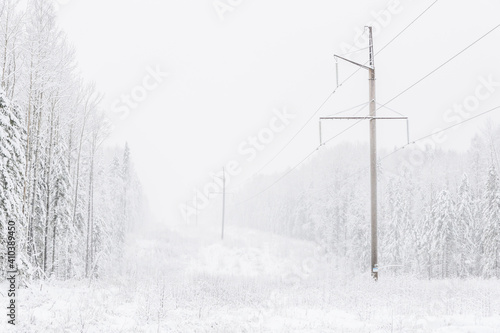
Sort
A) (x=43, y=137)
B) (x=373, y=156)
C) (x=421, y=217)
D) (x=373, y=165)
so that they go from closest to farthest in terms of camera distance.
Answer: (x=373, y=156)
(x=373, y=165)
(x=43, y=137)
(x=421, y=217)

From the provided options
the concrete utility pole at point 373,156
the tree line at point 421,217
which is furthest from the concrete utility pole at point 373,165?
the tree line at point 421,217

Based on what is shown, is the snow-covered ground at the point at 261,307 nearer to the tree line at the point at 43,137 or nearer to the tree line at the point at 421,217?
the tree line at the point at 43,137

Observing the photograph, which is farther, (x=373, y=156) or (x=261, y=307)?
(x=373, y=156)

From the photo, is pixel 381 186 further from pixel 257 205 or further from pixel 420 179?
pixel 257 205

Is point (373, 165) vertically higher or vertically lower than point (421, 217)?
higher

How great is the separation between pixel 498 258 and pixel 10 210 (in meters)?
35.5

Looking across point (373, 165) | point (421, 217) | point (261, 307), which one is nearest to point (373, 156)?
point (373, 165)

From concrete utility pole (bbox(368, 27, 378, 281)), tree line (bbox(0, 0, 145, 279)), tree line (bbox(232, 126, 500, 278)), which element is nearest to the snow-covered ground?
concrete utility pole (bbox(368, 27, 378, 281))

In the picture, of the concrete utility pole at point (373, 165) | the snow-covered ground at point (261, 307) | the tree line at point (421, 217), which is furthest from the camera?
the tree line at point (421, 217)

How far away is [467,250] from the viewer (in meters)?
37.0

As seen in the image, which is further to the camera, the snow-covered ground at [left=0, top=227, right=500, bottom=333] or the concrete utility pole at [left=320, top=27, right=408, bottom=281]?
the concrete utility pole at [left=320, top=27, right=408, bottom=281]

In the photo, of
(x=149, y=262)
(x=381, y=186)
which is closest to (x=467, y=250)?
(x=381, y=186)

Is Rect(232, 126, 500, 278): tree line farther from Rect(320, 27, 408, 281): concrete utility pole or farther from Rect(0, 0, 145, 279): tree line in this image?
Rect(0, 0, 145, 279): tree line

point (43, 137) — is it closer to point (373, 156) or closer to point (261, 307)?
point (261, 307)
